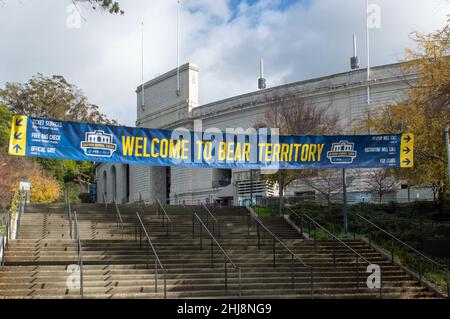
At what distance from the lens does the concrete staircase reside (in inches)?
551

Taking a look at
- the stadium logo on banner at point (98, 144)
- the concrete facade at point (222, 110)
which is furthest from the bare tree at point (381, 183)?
the stadium logo on banner at point (98, 144)

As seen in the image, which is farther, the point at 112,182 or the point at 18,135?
the point at 112,182

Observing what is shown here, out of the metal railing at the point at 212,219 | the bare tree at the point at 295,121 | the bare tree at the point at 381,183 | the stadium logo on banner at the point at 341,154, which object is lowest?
the metal railing at the point at 212,219

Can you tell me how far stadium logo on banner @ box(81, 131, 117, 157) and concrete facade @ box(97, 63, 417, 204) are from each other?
1439cm

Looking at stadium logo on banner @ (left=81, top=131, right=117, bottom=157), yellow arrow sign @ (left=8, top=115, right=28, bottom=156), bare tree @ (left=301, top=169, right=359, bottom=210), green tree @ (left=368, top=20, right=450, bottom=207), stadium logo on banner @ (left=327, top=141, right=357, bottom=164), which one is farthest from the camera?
bare tree @ (left=301, top=169, right=359, bottom=210)

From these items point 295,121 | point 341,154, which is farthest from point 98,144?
point 295,121

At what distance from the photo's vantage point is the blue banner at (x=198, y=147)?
1542 centimetres

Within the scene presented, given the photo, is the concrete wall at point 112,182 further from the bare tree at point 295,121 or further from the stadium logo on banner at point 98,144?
the stadium logo on banner at point 98,144

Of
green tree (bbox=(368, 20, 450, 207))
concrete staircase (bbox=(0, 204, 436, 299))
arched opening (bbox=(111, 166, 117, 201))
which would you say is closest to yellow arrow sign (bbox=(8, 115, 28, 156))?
concrete staircase (bbox=(0, 204, 436, 299))

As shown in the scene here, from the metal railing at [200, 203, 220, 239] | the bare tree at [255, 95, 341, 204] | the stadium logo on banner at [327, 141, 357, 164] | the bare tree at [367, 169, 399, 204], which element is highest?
the bare tree at [255, 95, 341, 204]

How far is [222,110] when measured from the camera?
→ 48.4m

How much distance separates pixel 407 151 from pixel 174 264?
9.01 metres

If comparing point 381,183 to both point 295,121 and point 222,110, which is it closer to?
point 295,121

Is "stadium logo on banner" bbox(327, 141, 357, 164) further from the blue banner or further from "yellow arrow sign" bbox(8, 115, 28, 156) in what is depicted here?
"yellow arrow sign" bbox(8, 115, 28, 156)
